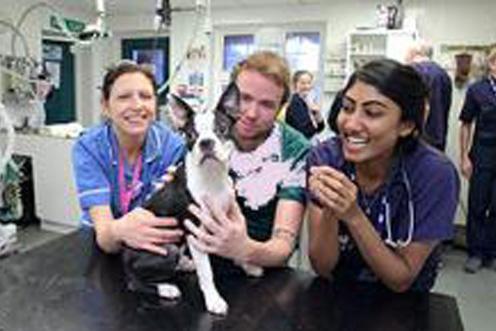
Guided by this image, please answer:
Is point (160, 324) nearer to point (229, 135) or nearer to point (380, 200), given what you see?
point (229, 135)

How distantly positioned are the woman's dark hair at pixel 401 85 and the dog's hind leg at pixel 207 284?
48cm

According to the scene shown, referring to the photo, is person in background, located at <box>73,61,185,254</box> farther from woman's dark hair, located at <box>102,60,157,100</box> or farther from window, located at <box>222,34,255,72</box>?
window, located at <box>222,34,255,72</box>

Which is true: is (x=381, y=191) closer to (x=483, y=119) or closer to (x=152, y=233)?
(x=152, y=233)

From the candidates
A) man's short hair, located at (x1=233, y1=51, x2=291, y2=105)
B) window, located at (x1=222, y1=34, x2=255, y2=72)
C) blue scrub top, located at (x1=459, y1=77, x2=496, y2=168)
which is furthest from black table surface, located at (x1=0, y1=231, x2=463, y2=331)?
window, located at (x1=222, y1=34, x2=255, y2=72)

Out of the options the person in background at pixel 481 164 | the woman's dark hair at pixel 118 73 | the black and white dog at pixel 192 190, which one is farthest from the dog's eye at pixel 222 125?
the person in background at pixel 481 164

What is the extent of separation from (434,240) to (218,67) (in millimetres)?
4676

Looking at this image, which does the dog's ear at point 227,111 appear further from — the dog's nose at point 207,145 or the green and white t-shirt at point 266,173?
the green and white t-shirt at point 266,173

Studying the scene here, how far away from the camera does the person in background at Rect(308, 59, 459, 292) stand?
1016 millimetres

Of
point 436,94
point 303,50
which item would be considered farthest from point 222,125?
point 303,50

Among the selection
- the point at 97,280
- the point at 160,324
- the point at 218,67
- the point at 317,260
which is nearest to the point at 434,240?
the point at 317,260

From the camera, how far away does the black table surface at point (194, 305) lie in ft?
2.94

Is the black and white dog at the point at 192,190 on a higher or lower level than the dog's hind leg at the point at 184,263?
higher

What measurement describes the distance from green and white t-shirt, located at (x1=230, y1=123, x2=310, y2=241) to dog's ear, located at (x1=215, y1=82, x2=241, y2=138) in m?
0.19

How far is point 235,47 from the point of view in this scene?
5.44m
